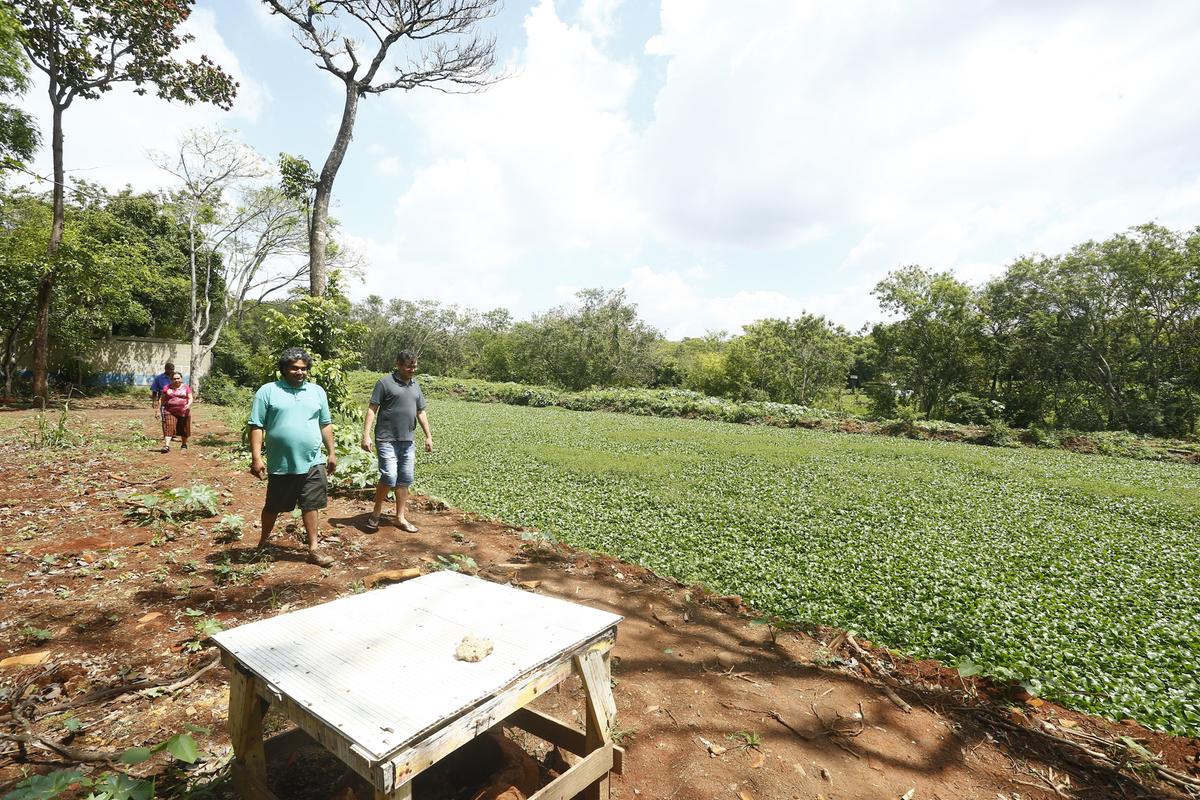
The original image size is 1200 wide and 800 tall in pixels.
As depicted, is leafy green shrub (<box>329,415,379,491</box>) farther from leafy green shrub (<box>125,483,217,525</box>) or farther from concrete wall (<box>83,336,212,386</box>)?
concrete wall (<box>83,336,212,386</box>)

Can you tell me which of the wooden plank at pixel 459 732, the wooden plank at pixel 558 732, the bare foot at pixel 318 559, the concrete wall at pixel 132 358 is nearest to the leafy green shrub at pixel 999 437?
the wooden plank at pixel 558 732

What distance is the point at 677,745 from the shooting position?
2545mm

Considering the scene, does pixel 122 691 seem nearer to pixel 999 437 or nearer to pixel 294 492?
pixel 294 492

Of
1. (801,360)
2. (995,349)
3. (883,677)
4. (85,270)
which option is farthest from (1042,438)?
(85,270)

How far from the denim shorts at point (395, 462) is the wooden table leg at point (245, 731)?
329cm

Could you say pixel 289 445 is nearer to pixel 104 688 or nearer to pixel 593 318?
pixel 104 688

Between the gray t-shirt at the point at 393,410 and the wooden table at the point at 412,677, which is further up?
the gray t-shirt at the point at 393,410

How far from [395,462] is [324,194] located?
19.2ft

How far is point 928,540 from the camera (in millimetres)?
6410

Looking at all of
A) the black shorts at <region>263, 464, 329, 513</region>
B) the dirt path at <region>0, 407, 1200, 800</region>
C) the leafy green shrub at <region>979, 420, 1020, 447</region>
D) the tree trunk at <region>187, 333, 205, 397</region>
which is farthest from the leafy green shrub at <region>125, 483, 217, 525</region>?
the leafy green shrub at <region>979, 420, 1020, 447</region>

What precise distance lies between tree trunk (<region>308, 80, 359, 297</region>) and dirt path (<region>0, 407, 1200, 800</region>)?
169 inches

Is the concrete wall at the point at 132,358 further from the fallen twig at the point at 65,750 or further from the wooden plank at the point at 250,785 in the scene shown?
the wooden plank at the point at 250,785

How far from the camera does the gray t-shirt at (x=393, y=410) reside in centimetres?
514

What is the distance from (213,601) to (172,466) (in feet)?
18.1
